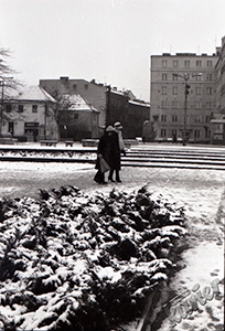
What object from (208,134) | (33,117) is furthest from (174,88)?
(33,117)

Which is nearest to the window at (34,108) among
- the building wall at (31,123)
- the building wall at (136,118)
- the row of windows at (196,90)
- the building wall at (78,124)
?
the building wall at (31,123)

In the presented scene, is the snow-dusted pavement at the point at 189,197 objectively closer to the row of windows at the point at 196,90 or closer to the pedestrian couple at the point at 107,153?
the pedestrian couple at the point at 107,153

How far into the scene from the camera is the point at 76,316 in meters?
5.30

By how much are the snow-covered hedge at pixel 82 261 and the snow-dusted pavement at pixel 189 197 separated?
1.04 ft

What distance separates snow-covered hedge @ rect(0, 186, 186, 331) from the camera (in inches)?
216

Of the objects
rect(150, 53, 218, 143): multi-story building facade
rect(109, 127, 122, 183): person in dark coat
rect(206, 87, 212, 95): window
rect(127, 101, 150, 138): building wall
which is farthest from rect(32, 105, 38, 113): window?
rect(109, 127, 122, 183): person in dark coat

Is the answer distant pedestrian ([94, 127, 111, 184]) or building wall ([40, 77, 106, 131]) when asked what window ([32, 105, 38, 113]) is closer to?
building wall ([40, 77, 106, 131])

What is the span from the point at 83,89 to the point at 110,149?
224 feet

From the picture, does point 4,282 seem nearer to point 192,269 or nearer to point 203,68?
point 192,269

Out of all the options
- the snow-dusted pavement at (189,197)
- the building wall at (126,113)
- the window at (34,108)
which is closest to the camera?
the snow-dusted pavement at (189,197)

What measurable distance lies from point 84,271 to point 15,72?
36.6 m

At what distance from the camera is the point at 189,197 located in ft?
38.5

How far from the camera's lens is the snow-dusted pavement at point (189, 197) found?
5.04 m

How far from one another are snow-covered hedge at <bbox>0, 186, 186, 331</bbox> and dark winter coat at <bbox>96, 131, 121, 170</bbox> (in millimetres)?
5948
